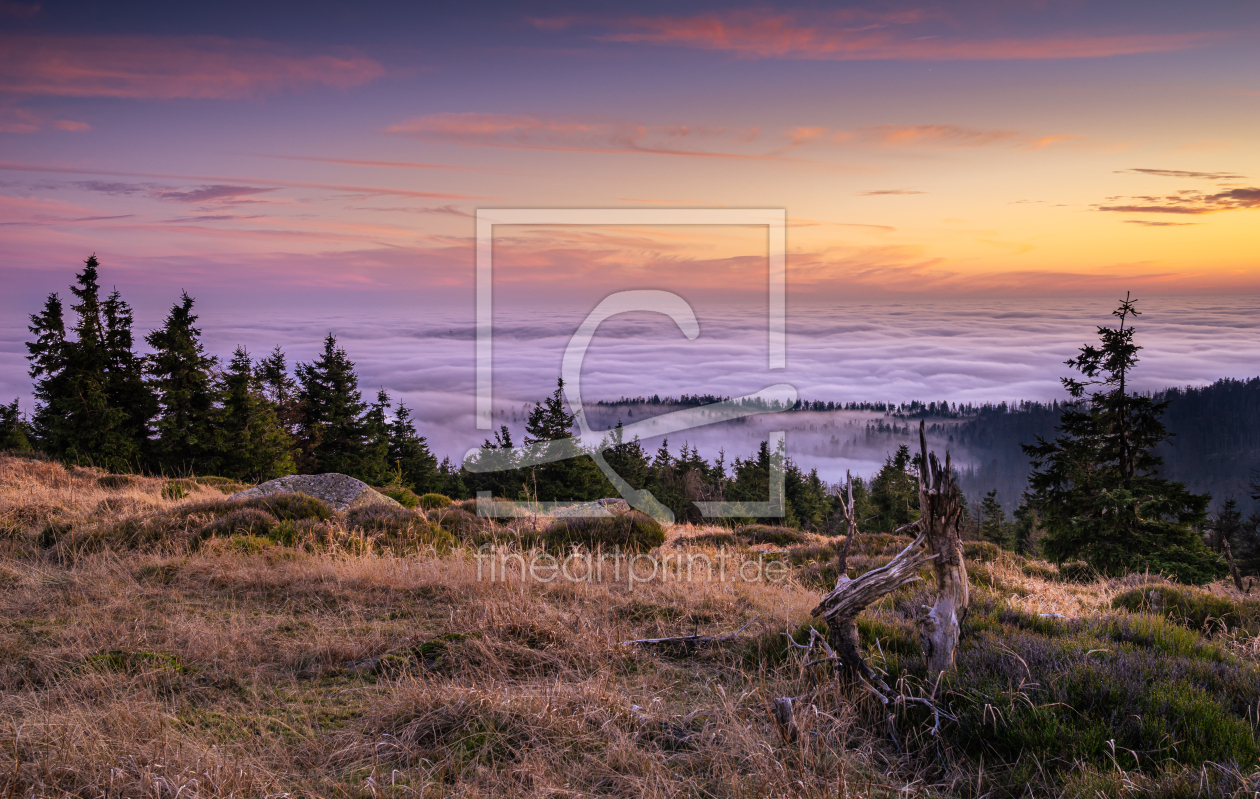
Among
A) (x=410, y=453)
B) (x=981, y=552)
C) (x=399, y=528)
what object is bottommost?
(x=981, y=552)

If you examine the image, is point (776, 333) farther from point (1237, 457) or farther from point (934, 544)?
point (1237, 457)

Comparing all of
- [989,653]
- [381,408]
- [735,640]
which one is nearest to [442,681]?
[735,640]

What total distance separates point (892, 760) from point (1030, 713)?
3.02 ft

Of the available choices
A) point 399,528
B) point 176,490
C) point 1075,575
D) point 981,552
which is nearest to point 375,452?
point 176,490

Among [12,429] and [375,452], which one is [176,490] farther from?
[12,429]

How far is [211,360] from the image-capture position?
36.1m

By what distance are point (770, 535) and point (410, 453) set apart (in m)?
38.4

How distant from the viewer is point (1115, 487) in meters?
25.3

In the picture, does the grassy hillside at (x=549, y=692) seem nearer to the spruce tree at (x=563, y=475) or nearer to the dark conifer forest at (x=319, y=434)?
the dark conifer forest at (x=319, y=434)

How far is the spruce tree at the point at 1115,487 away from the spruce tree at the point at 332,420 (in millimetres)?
39539

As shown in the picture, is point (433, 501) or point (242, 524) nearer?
point (242, 524)

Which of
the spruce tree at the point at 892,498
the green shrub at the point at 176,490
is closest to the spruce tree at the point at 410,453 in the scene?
the green shrub at the point at 176,490

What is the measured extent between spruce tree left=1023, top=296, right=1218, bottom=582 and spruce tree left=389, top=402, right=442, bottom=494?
39.8m

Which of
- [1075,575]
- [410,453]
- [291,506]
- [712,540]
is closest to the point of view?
[291,506]
